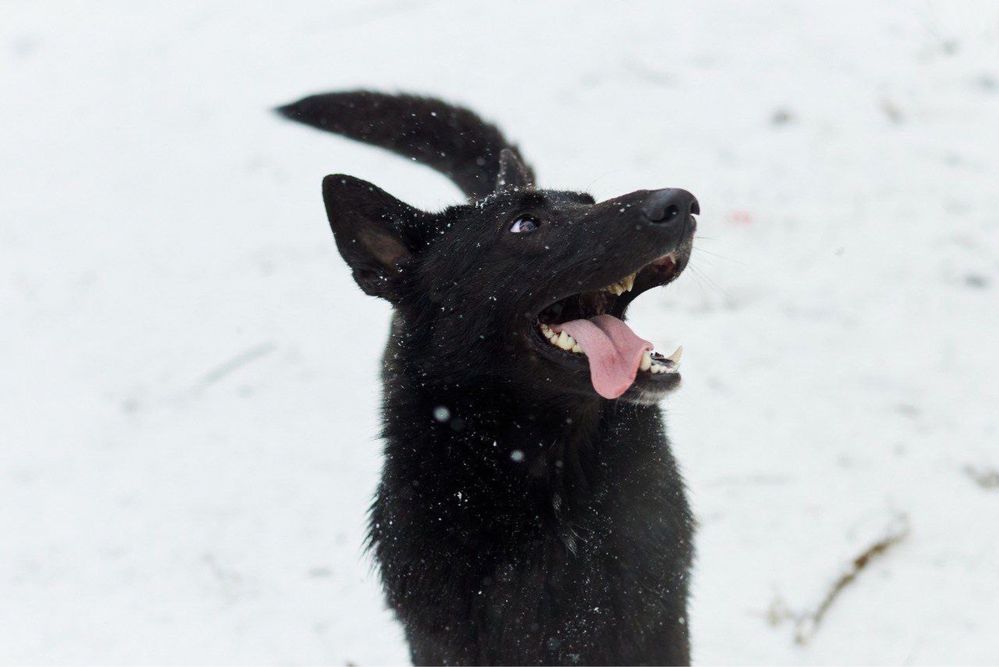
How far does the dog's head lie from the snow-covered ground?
66 centimetres

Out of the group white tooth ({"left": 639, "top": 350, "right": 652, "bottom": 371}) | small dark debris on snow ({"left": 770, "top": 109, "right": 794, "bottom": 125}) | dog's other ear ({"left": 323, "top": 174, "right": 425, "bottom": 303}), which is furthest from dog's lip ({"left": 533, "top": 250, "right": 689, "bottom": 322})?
small dark debris on snow ({"left": 770, "top": 109, "right": 794, "bottom": 125})

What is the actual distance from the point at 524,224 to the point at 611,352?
54cm

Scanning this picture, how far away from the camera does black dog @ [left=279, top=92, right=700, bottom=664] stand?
9.31 ft

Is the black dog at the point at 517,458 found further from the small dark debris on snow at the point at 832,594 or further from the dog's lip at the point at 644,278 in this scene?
the small dark debris on snow at the point at 832,594

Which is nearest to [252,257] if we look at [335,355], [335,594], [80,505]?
[335,355]

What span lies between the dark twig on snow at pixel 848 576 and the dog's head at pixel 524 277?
1.46 meters

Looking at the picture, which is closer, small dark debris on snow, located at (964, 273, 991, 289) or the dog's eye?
the dog's eye

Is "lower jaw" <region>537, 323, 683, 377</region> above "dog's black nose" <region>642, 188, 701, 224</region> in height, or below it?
below

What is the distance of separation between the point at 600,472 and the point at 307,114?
1.98 metres

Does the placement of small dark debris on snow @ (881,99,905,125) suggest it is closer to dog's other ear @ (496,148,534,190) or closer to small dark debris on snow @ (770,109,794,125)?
small dark debris on snow @ (770,109,794,125)

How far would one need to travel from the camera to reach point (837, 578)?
375cm

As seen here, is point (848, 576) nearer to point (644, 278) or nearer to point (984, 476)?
point (984, 476)

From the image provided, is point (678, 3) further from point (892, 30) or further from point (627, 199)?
point (627, 199)

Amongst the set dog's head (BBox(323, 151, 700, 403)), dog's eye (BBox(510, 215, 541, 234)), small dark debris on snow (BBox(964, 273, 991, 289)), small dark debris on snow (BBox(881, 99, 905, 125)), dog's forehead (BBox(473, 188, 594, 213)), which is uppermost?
small dark debris on snow (BBox(881, 99, 905, 125))
